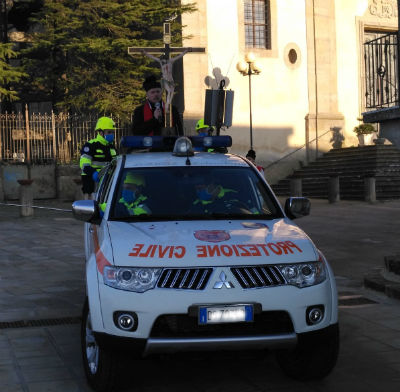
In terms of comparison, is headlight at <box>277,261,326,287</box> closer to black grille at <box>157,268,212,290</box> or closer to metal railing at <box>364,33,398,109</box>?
black grille at <box>157,268,212,290</box>

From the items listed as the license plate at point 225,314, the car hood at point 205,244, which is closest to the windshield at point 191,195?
the car hood at point 205,244

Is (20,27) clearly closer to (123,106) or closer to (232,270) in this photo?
(123,106)

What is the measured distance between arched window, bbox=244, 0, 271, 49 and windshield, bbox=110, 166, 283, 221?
75.4ft

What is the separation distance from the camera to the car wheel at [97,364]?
14.8 ft

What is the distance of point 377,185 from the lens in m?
23.3

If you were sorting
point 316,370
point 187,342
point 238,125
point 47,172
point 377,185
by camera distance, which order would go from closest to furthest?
1. point 187,342
2. point 316,370
3. point 377,185
4. point 47,172
5. point 238,125

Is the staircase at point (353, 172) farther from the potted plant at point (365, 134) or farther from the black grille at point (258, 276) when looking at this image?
the black grille at point (258, 276)

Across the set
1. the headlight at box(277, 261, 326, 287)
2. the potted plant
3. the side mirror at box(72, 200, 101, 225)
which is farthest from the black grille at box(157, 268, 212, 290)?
the potted plant

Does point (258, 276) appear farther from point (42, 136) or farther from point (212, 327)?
point (42, 136)

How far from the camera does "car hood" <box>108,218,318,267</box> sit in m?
4.47

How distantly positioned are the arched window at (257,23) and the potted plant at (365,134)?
4.87m

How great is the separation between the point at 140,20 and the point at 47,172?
20.4 feet

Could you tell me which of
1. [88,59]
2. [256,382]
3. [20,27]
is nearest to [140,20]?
[88,59]

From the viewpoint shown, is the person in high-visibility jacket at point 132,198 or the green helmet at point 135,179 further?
the green helmet at point 135,179
